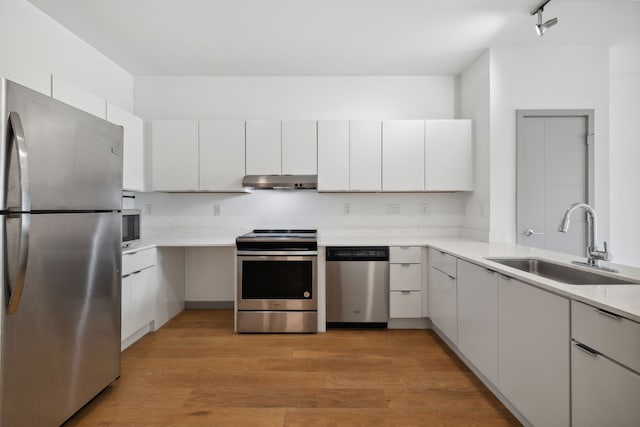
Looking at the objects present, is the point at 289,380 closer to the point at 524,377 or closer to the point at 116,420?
the point at 116,420

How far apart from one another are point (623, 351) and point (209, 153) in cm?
345

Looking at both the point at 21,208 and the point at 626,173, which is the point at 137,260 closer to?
the point at 21,208

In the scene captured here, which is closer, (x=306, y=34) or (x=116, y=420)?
(x=116, y=420)

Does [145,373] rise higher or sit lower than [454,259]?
lower

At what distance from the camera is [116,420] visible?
181cm

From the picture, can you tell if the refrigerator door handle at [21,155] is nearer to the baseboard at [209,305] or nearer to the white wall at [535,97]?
the baseboard at [209,305]

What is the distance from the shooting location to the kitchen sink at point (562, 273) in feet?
5.47

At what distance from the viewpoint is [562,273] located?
6.56 feet

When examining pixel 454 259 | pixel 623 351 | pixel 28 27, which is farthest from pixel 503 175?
pixel 28 27

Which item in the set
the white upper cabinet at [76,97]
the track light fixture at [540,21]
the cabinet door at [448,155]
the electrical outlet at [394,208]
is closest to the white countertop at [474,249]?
the electrical outlet at [394,208]

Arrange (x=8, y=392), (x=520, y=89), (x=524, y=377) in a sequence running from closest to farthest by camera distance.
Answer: (x=8, y=392) < (x=524, y=377) < (x=520, y=89)

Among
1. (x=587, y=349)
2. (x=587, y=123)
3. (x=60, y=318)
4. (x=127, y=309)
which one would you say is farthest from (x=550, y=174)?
(x=127, y=309)

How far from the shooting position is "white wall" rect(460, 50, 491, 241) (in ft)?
10.2

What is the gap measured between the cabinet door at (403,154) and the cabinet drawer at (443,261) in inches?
31.5
